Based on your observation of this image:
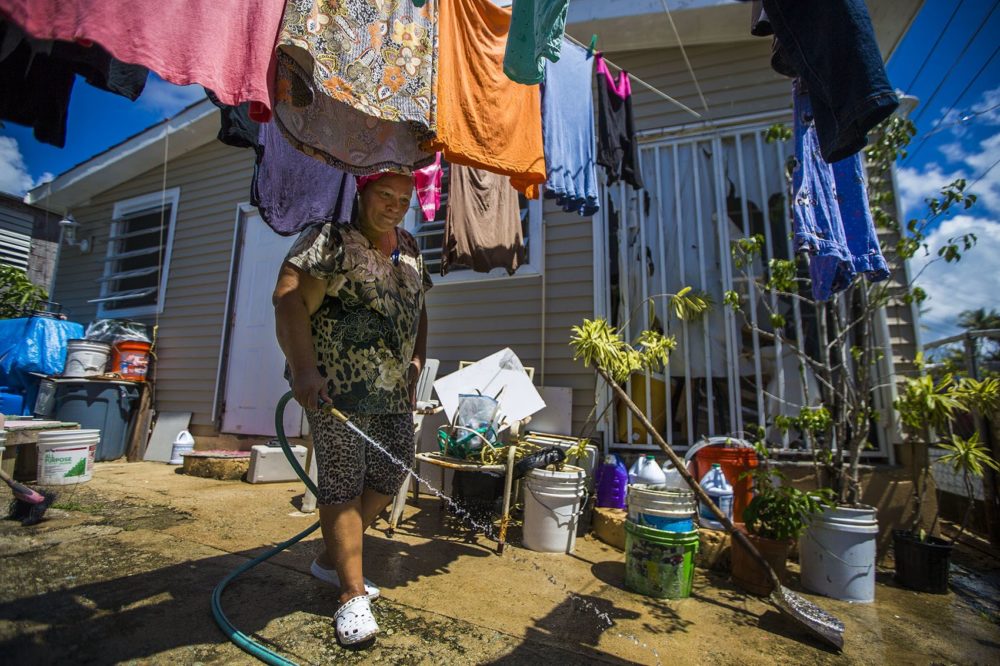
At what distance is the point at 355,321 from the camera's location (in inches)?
73.7

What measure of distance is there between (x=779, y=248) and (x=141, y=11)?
4.45 metres

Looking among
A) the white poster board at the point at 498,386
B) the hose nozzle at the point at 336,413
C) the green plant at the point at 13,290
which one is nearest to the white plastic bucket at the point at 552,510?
the white poster board at the point at 498,386

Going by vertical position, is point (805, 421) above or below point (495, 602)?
above

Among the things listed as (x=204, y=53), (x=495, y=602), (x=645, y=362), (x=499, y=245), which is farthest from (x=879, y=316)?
(x=204, y=53)

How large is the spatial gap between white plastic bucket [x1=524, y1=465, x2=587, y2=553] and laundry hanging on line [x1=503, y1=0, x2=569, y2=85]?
7.44 feet

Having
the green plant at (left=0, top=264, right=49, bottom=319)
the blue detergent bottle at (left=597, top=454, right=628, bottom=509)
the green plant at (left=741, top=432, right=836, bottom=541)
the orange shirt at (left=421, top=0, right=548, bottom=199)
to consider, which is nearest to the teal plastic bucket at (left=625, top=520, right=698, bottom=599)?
the green plant at (left=741, top=432, right=836, bottom=541)

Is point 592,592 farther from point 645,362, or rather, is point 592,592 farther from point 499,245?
point 499,245

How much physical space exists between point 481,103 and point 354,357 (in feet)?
5.74

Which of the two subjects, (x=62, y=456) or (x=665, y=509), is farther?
(x=62, y=456)

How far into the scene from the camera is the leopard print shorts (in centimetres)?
178

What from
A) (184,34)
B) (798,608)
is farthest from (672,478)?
(184,34)

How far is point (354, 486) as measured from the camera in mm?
1800

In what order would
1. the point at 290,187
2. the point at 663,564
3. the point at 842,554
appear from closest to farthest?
the point at 663,564 < the point at 842,554 < the point at 290,187

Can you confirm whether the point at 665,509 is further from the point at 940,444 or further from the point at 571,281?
the point at 571,281
